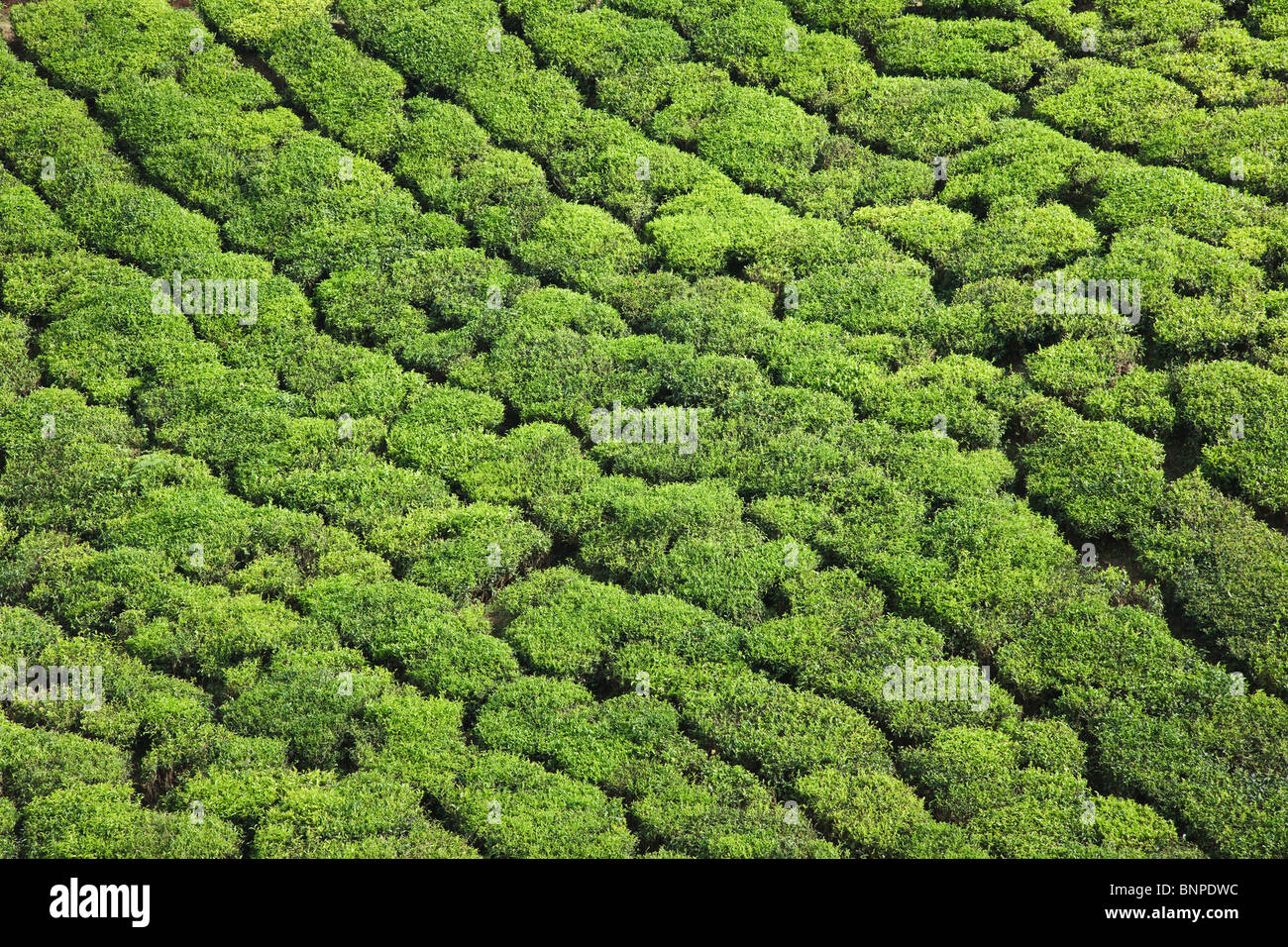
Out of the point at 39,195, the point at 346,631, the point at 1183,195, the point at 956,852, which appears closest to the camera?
the point at 956,852

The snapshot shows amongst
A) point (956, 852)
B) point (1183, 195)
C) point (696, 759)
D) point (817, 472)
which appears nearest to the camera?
point (956, 852)

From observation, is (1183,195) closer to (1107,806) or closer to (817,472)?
(817,472)

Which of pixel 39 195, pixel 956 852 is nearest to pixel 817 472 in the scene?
pixel 956 852

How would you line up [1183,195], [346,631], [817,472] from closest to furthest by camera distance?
[346,631] → [817,472] → [1183,195]

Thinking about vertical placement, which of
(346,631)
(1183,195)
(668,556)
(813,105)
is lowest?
(346,631)

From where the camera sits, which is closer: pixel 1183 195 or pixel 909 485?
pixel 909 485

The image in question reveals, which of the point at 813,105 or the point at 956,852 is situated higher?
the point at 813,105

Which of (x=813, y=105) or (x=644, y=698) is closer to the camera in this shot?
(x=644, y=698)

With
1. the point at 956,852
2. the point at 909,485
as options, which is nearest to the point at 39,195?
the point at 909,485
